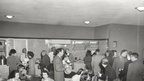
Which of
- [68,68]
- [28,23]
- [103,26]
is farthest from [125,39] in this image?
[28,23]

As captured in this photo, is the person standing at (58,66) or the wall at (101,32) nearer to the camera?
the person standing at (58,66)

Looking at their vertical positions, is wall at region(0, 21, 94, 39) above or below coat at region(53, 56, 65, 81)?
above

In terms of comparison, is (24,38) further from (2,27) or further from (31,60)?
(31,60)

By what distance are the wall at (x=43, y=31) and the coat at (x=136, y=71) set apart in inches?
217

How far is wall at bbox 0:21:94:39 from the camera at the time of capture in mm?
8062

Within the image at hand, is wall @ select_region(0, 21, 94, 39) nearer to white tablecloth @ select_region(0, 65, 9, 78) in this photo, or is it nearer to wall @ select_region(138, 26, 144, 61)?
white tablecloth @ select_region(0, 65, 9, 78)

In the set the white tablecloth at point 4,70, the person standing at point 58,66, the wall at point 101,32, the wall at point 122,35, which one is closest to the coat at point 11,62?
the white tablecloth at point 4,70

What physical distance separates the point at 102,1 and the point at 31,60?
3185 millimetres

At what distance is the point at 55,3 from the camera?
14.1 feet

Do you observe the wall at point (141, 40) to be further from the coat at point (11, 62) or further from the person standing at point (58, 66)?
the coat at point (11, 62)

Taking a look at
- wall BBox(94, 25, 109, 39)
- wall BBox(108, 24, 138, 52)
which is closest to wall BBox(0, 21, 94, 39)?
wall BBox(94, 25, 109, 39)

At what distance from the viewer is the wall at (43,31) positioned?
806 centimetres

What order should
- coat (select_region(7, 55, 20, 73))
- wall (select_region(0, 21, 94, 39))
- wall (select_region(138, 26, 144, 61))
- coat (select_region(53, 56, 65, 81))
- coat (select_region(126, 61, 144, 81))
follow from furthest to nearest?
wall (select_region(138, 26, 144, 61)), wall (select_region(0, 21, 94, 39)), coat (select_region(7, 55, 20, 73)), coat (select_region(53, 56, 65, 81)), coat (select_region(126, 61, 144, 81))

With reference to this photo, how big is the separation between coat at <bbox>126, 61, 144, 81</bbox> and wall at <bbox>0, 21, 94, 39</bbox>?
5520 millimetres
